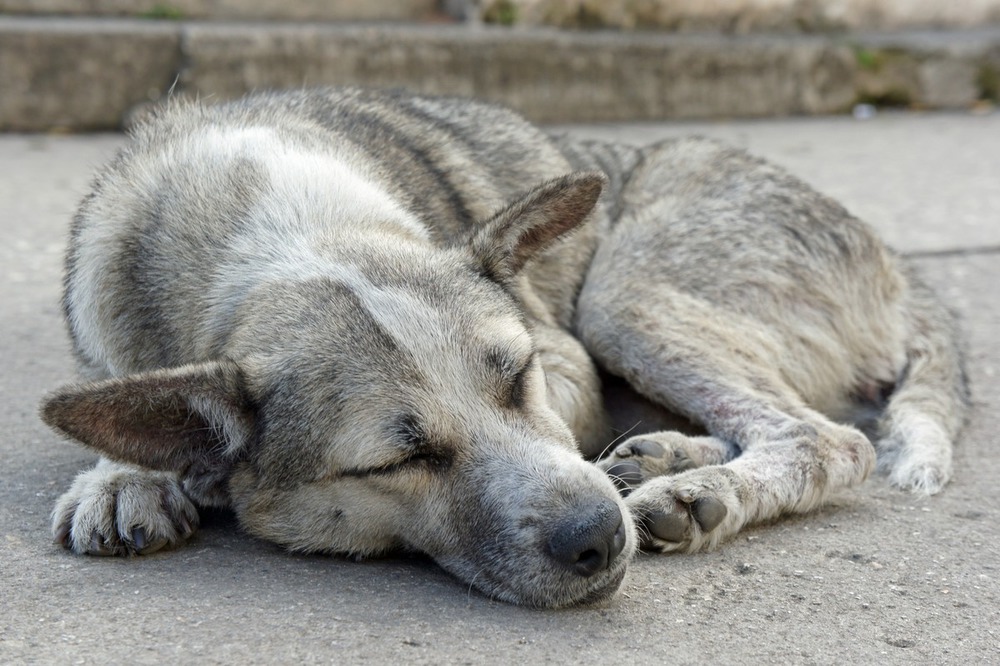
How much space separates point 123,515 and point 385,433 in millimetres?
832

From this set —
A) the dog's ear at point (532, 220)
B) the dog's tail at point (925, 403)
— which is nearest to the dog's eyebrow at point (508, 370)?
the dog's ear at point (532, 220)

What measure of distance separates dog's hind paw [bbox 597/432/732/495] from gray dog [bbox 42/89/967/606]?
1cm

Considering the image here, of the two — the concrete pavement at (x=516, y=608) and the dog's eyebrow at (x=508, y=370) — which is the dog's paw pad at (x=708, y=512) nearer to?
the concrete pavement at (x=516, y=608)

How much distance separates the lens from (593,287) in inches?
177

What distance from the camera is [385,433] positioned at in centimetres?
300

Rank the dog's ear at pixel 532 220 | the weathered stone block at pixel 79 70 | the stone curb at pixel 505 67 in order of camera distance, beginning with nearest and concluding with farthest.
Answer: the dog's ear at pixel 532 220 < the weathered stone block at pixel 79 70 < the stone curb at pixel 505 67

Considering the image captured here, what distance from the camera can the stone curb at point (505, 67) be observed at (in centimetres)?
819

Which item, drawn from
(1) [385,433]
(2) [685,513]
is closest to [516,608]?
(1) [385,433]

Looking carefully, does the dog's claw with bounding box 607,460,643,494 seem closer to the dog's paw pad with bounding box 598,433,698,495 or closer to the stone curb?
the dog's paw pad with bounding box 598,433,698,495

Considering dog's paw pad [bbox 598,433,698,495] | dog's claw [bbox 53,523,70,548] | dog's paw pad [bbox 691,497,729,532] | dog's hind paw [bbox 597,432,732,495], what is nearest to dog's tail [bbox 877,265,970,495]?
dog's hind paw [bbox 597,432,732,495]

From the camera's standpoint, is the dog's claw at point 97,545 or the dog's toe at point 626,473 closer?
the dog's claw at point 97,545

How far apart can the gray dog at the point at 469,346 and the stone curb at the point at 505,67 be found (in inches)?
134

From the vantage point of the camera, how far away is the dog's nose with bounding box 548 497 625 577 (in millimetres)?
2865

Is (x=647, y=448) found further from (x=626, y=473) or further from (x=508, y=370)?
(x=508, y=370)
